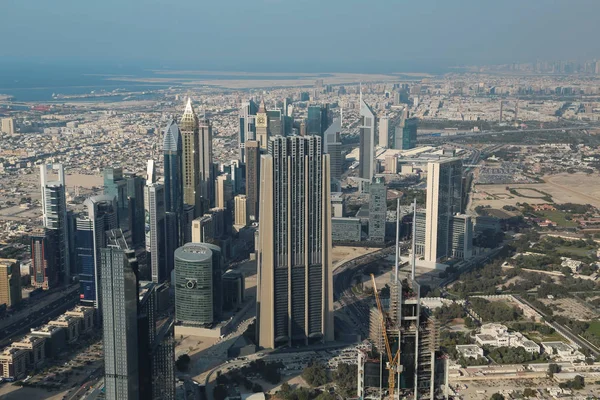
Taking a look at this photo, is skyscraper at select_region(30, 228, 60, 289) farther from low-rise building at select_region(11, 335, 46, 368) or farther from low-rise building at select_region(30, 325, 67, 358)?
low-rise building at select_region(11, 335, 46, 368)

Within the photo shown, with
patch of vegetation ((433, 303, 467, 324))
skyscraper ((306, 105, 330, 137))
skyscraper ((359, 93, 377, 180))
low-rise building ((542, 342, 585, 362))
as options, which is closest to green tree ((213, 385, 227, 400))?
patch of vegetation ((433, 303, 467, 324))

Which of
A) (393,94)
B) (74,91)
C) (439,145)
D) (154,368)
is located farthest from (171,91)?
(154,368)

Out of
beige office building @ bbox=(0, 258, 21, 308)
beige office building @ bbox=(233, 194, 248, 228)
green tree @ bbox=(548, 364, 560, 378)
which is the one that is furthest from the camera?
beige office building @ bbox=(233, 194, 248, 228)

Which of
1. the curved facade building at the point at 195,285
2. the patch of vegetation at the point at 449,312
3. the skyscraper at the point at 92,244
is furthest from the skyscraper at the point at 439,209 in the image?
the skyscraper at the point at 92,244

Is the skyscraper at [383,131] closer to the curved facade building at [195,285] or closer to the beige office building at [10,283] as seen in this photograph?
the curved facade building at [195,285]

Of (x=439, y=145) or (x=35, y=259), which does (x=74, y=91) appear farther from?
(x=35, y=259)

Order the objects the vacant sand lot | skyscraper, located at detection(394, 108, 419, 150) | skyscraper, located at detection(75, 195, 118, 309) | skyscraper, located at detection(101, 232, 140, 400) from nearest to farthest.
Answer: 1. skyscraper, located at detection(101, 232, 140, 400)
2. skyscraper, located at detection(75, 195, 118, 309)
3. the vacant sand lot
4. skyscraper, located at detection(394, 108, 419, 150)
